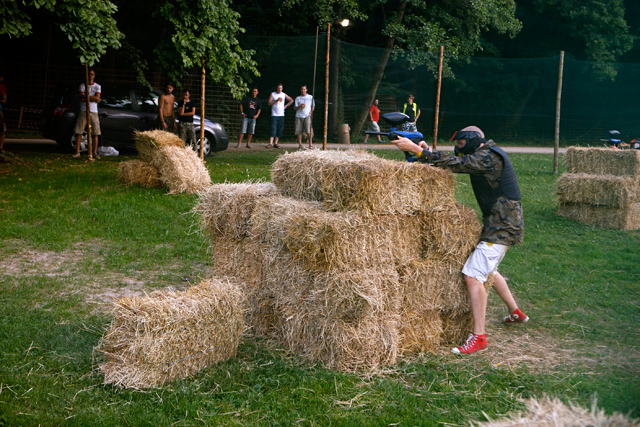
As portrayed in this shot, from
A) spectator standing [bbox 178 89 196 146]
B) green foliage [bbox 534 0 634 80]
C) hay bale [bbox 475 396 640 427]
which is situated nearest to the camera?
hay bale [bbox 475 396 640 427]

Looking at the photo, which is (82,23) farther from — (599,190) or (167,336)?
(599,190)

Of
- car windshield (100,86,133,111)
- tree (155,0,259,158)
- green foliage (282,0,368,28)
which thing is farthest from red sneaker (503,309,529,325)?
green foliage (282,0,368,28)

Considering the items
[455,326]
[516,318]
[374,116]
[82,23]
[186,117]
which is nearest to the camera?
[455,326]

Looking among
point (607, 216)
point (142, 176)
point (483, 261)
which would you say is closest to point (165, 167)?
point (142, 176)

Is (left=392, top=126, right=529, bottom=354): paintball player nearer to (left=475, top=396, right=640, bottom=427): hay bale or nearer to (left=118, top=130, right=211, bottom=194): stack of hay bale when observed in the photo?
(left=475, top=396, right=640, bottom=427): hay bale

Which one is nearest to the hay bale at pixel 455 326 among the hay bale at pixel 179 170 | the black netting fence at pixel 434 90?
the hay bale at pixel 179 170

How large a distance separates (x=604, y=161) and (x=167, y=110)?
30.6 ft

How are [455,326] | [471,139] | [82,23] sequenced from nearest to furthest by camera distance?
[471,139] → [455,326] → [82,23]

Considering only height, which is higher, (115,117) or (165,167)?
(115,117)

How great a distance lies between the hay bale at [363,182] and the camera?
4.34m

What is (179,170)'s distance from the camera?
1028cm

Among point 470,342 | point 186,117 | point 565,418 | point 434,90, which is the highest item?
point 434,90

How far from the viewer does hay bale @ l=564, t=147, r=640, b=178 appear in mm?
9891

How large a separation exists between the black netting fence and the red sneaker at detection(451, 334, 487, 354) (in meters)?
16.0
